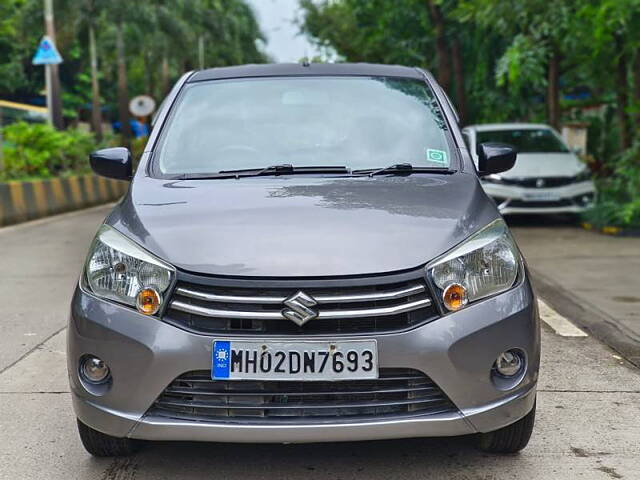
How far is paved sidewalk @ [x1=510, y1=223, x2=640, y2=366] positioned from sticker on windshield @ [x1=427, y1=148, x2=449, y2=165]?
1916 mm

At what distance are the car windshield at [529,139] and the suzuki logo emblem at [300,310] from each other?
11769mm

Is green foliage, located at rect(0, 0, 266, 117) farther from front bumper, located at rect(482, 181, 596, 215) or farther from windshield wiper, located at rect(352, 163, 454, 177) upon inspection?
windshield wiper, located at rect(352, 163, 454, 177)

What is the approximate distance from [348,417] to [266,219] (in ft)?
2.65

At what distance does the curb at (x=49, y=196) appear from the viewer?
1455 centimetres

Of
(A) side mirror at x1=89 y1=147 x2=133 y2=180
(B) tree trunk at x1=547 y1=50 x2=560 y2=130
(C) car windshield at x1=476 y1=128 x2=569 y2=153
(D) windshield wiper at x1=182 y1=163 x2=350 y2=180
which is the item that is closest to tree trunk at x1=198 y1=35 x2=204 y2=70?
(B) tree trunk at x1=547 y1=50 x2=560 y2=130

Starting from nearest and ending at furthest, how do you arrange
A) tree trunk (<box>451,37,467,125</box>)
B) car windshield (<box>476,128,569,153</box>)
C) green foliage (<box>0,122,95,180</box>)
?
car windshield (<box>476,128,569,153</box>) → green foliage (<box>0,122,95,180</box>) → tree trunk (<box>451,37,467,125</box>)

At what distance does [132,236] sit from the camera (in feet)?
11.9

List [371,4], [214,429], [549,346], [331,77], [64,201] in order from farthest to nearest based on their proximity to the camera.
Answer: [371,4], [64,201], [549,346], [331,77], [214,429]

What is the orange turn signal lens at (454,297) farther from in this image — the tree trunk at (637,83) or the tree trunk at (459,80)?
the tree trunk at (459,80)

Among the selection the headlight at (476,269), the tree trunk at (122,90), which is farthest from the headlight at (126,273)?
the tree trunk at (122,90)

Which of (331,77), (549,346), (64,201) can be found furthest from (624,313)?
(64,201)

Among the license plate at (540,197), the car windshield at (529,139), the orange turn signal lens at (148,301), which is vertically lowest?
the license plate at (540,197)

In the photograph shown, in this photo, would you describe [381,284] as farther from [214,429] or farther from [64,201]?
[64,201]

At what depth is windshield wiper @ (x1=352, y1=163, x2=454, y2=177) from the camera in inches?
169
